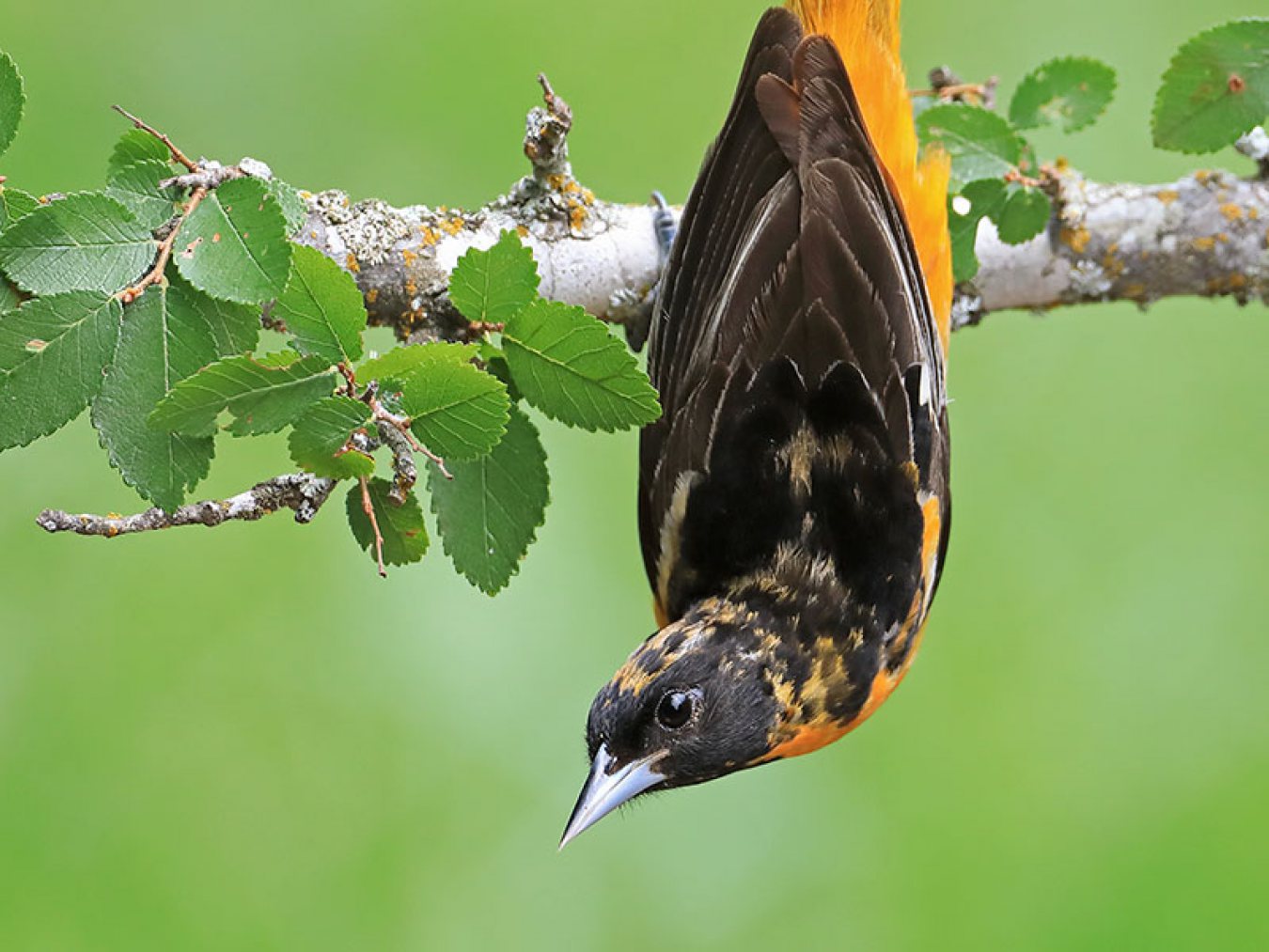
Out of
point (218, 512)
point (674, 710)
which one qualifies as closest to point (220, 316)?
point (218, 512)

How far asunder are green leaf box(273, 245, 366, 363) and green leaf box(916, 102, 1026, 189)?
1407 millimetres

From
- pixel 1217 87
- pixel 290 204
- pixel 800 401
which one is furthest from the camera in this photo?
pixel 800 401

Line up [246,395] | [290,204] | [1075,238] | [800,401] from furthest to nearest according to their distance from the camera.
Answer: [1075,238], [800,401], [290,204], [246,395]

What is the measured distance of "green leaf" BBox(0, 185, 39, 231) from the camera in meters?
2.30

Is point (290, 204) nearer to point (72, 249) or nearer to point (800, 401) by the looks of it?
point (72, 249)

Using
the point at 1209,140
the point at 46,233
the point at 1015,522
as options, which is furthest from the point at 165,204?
the point at 1015,522

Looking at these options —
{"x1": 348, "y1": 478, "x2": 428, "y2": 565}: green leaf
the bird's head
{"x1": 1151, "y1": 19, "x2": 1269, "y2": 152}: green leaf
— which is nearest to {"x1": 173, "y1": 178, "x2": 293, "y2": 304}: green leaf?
{"x1": 348, "y1": 478, "x2": 428, "y2": 565}: green leaf

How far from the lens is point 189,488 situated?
2.28 metres

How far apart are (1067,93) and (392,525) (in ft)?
5.52

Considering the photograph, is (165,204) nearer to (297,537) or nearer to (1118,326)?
(297,537)

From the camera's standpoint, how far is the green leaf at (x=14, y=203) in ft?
7.54

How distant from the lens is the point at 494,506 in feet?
8.18

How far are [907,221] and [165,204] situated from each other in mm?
1569

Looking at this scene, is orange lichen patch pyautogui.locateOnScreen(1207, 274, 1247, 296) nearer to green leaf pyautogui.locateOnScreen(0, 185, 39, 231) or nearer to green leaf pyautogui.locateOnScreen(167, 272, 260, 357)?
green leaf pyautogui.locateOnScreen(167, 272, 260, 357)
